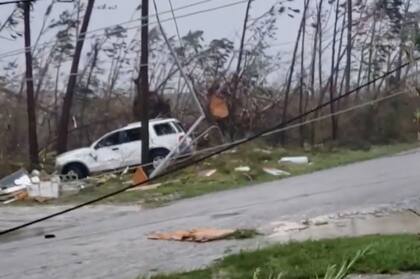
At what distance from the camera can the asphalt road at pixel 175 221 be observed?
1075 cm

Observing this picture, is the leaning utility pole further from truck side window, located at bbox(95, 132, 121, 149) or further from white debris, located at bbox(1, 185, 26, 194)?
white debris, located at bbox(1, 185, 26, 194)

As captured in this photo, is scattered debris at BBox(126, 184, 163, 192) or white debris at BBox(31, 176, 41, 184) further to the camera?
white debris at BBox(31, 176, 41, 184)

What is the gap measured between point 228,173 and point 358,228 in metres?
14.1

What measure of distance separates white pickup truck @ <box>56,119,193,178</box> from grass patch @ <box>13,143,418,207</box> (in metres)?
1.67

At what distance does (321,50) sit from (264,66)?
254cm

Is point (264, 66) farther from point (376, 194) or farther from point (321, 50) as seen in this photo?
point (376, 194)

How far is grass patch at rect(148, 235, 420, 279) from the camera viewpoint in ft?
27.3

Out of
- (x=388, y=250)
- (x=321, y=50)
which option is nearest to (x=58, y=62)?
(x=321, y=50)

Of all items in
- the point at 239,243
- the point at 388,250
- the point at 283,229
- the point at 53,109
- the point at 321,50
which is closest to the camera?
the point at 388,250

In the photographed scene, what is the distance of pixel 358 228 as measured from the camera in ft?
Result: 39.4

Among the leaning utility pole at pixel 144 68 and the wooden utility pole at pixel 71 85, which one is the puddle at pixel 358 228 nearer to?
the leaning utility pole at pixel 144 68

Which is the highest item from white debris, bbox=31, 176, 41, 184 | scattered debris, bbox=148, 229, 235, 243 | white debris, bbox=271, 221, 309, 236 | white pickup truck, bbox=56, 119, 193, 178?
white pickup truck, bbox=56, 119, 193, 178

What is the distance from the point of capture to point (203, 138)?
32531 mm

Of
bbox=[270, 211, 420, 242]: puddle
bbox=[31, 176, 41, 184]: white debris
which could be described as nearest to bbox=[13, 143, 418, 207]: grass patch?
bbox=[31, 176, 41, 184]: white debris
